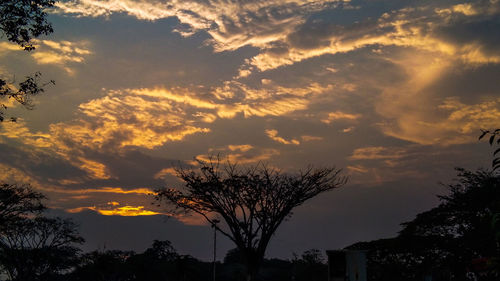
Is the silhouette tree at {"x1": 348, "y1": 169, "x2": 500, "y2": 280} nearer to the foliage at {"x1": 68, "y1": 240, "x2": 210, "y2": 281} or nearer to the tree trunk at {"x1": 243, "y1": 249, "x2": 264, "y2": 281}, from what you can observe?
the tree trunk at {"x1": 243, "y1": 249, "x2": 264, "y2": 281}

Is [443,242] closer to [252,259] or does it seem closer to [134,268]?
[252,259]

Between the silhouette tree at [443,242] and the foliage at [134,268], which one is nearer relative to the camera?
the silhouette tree at [443,242]

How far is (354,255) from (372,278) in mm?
13685

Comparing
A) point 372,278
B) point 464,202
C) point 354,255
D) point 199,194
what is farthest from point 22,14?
point 464,202

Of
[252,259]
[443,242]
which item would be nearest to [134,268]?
[252,259]

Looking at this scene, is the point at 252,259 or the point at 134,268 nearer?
the point at 252,259

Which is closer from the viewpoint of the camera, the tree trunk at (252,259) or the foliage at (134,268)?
the tree trunk at (252,259)

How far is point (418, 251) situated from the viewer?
4178 cm

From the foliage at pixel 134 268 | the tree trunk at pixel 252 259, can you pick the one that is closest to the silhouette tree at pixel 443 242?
the tree trunk at pixel 252 259

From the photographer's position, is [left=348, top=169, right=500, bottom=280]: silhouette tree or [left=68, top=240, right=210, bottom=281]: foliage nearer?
[left=348, top=169, right=500, bottom=280]: silhouette tree

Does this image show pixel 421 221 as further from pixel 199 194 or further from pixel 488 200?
pixel 199 194

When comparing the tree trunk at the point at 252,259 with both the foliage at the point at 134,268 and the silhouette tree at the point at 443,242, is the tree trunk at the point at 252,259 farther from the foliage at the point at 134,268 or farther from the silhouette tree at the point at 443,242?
the foliage at the point at 134,268

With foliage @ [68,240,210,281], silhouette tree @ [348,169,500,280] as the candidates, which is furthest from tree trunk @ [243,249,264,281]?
foliage @ [68,240,210,281]

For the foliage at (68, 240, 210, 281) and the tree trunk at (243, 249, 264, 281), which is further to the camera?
the foliage at (68, 240, 210, 281)
